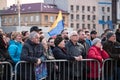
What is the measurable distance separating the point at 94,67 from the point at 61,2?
110 meters

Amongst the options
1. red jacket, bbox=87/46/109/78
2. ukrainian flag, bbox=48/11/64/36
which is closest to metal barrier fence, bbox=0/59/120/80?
red jacket, bbox=87/46/109/78

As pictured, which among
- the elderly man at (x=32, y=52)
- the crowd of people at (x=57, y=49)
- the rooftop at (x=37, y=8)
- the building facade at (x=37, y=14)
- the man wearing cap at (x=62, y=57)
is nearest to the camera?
the elderly man at (x=32, y=52)

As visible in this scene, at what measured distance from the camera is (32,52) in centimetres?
Result: 890

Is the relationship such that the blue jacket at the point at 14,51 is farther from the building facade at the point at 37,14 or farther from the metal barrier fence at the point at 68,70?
the building facade at the point at 37,14

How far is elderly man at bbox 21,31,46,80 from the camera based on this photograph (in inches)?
347

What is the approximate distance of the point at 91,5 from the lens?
401 feet

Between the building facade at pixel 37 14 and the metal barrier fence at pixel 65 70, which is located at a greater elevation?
the building facade at pixel 37 14

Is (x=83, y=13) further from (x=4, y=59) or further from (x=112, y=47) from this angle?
(x=4, y=59)

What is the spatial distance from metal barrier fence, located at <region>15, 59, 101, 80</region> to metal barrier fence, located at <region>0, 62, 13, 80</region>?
0.45ft

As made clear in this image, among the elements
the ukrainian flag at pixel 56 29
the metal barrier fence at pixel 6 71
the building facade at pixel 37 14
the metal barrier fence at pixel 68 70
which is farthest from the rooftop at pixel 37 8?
the metal barrier fence at pixel 6 71

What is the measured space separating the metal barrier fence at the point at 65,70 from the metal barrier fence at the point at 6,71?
0.14 m

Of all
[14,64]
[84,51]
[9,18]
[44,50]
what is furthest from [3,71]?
[9,18]

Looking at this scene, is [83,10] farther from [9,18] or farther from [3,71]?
[3,71]

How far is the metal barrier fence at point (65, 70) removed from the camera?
29.6ft
